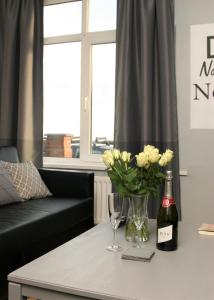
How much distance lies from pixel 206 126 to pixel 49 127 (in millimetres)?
1675

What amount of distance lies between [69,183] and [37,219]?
85 cm

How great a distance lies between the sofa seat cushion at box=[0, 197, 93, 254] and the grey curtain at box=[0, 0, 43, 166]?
0.89 metres

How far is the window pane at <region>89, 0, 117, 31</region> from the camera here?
3615 mm

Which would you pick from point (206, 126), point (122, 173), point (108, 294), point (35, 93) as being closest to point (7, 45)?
point (35, 93)

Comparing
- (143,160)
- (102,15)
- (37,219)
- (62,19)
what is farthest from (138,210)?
(62,19)

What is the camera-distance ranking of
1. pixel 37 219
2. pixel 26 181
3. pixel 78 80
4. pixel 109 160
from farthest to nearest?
pixel 78 80 → pixel 26 181 → pixel 37 219 → pixel 109 160

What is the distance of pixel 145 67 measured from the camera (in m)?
3.20

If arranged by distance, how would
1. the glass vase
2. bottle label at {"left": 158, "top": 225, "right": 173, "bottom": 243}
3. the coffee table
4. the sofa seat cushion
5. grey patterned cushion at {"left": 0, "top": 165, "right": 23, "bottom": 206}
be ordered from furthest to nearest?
1. grey patterned cushion at {"left": 0, "top": 165, "right": 23, "bottom": 206}
2. the sofa seat cushion
3. the glass vase
4. bottle label at {"left": 158, "top": 225, "right": 173, "bottom": 243}
5. the coffee table

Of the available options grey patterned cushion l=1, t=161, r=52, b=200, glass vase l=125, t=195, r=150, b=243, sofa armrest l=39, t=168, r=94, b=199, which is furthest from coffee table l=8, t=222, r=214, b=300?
sofa armrest l=39, t=168, r=94, b=199

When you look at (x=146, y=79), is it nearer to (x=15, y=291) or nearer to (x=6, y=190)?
(x=6, y=190)

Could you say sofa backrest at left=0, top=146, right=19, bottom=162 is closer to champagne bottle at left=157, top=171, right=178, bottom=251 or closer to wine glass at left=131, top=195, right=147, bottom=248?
wine glass at left=131, top=195, right=147, bottom=248

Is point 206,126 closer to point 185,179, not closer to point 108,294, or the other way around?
point 185,179

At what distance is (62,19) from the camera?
382 centimetres

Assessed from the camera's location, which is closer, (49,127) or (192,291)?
(192,291)
